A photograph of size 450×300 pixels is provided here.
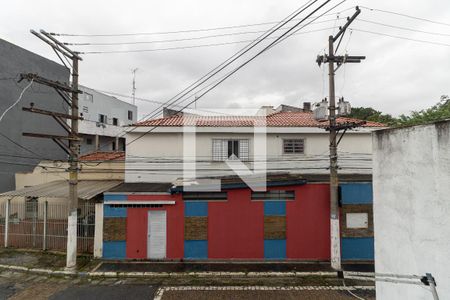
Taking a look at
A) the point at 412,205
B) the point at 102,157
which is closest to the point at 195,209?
the point at 412,205

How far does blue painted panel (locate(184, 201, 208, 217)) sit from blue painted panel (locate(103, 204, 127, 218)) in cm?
253

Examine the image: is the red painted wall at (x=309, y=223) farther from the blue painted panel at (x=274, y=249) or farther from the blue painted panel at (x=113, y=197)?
the blue painted panel at (x=113, y=197)

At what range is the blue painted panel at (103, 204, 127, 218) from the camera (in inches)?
449

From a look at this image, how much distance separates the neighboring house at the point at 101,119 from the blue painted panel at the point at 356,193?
17.0m

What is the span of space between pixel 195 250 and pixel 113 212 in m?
3.65

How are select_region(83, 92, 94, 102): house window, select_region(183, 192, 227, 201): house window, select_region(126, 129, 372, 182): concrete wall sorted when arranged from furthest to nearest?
select_region(83, 92, 94, 102): house window < select_region(126, 129, 372, 182): concrete wall < select_region(183, 192, 227, 201): house window

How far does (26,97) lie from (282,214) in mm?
18846

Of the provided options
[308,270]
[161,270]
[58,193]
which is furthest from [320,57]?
[58,193]

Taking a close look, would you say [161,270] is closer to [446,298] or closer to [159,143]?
[159,143]

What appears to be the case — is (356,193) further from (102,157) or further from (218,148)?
(102,157)

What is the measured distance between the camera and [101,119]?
29.1m

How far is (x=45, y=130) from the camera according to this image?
69.7ft

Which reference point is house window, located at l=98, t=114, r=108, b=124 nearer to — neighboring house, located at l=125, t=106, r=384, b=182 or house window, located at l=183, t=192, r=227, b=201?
neighboring house, located at l=125, t=106, r=384, b=182

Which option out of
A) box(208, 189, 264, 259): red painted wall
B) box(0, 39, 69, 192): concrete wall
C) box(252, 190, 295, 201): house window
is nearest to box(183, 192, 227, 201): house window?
box(208, 189, 264, 259): red painted wall
